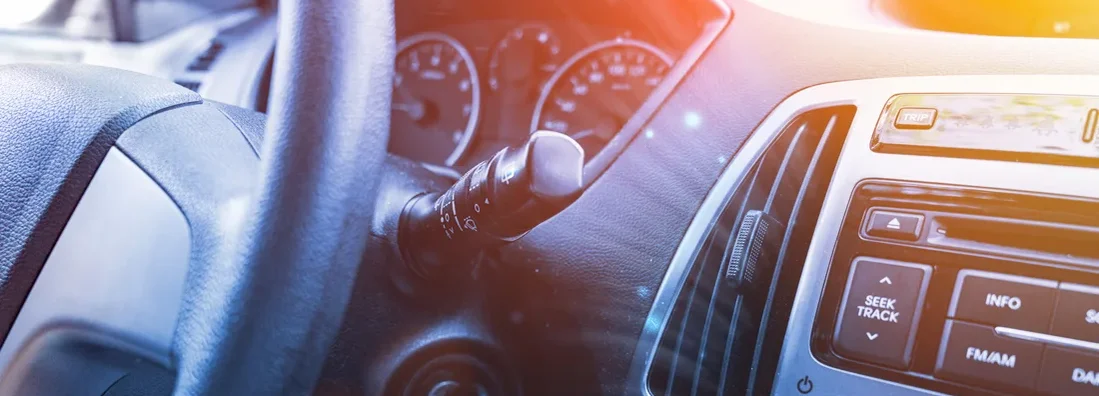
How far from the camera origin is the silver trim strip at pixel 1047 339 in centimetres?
67

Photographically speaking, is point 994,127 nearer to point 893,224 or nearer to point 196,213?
point 893,224

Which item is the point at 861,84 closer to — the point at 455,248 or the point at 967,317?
the point at 967,317

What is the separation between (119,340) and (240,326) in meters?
0.25

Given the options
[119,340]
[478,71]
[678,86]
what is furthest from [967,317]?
[478,71]

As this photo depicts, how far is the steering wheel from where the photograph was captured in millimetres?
499

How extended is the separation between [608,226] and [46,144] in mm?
487

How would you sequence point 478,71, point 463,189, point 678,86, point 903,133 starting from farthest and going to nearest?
1. point 478,71
2. point 678,86
3. point 903,133
4. point 463,189

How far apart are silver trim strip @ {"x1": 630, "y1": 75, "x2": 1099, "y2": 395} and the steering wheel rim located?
415mm

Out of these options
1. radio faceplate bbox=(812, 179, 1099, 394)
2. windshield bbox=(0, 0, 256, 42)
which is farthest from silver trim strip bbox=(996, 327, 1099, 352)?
windshield bbox=(0, 0, 256, 42)

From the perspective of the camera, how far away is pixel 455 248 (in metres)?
0.70

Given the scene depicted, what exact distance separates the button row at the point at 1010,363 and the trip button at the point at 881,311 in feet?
0.10

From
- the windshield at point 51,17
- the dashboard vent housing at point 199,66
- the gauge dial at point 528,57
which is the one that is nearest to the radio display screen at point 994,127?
the gauge dial at point 528,57

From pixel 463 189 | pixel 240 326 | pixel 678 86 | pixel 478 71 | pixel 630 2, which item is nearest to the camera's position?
pixel 240 326

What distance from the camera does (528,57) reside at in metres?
1.41
